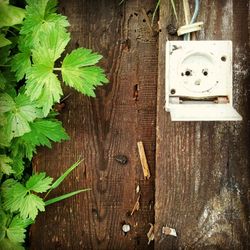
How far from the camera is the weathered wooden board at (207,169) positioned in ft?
5.75

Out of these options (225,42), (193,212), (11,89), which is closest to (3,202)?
(11,89)

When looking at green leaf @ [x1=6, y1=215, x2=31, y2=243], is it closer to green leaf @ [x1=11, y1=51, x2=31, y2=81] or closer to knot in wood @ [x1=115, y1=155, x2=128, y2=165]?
knot in wood @ [x1=115, y1=155, x2=128, y2=165]

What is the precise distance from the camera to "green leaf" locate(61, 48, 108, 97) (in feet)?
5.60

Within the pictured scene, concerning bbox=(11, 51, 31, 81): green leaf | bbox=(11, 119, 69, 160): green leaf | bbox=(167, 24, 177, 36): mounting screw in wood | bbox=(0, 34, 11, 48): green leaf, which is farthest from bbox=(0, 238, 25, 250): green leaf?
bbox=(167, 24, 177, 36): mounting screw in wood

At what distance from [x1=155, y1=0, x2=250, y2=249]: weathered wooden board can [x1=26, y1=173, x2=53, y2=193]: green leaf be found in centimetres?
41

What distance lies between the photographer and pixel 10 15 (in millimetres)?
1685

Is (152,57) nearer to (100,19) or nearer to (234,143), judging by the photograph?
(100,19)

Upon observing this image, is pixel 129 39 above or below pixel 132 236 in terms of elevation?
above

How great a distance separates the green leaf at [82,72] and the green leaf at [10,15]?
218 millimetres

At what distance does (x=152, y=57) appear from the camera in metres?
1.89

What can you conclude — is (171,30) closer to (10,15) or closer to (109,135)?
(109,135)

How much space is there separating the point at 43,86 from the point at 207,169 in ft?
2.21

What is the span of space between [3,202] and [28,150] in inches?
8.5

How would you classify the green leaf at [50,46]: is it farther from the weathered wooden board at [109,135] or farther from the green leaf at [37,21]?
the weathered wooden board at [109,135]
